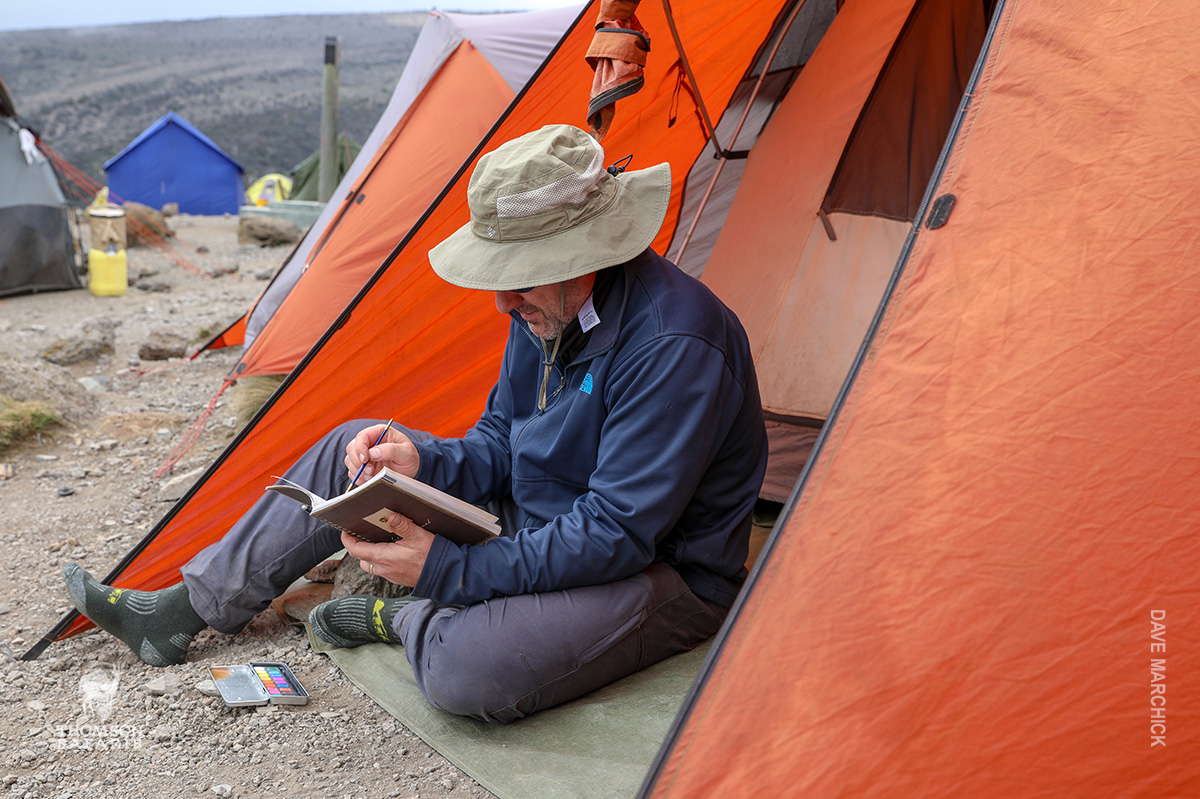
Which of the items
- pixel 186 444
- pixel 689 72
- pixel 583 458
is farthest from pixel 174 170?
pixel 583 458

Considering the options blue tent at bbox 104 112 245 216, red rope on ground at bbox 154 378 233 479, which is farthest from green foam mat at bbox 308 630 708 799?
blue tent at bbox 104 112 245 216

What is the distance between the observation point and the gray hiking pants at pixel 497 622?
5.81 feet

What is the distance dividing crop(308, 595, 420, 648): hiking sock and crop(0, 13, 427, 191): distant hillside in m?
23.2

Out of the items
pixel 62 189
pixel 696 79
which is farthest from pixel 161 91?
pixel 696 79

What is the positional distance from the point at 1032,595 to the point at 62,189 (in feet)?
28.9

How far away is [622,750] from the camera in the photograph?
1784 mm

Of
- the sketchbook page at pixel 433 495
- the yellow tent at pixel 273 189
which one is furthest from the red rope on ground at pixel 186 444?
the yellow tent at pixel 273 189

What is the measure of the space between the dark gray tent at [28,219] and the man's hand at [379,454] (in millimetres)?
6716

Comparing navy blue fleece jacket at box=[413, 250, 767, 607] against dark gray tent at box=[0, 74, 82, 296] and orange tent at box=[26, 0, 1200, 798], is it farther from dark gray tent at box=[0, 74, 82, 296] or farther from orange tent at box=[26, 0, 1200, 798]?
dark gray tent at box=[0, 74, 82, 296]

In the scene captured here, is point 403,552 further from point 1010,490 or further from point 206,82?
point 206,82

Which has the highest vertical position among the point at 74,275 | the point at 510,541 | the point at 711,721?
the point at 711,721

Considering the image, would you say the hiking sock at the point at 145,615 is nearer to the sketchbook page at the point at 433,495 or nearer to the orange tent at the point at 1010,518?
the sketchbook page at the point at 433,495

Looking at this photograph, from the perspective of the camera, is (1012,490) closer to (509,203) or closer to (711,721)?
(711,721)

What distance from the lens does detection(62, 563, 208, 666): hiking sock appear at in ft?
7.07
